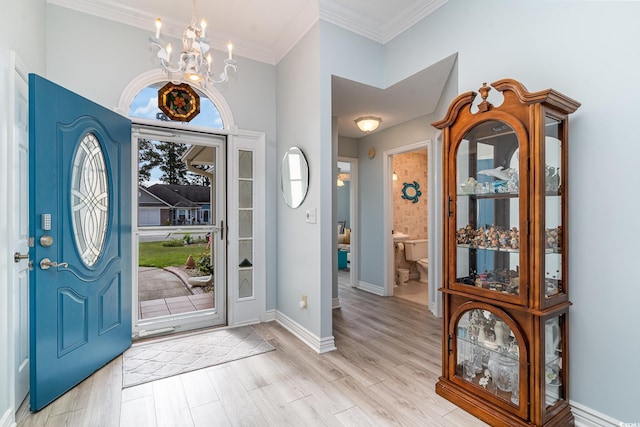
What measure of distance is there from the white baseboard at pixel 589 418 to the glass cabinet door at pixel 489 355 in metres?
0.37

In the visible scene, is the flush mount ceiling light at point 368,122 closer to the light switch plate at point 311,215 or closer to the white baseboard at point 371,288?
the light switch plate at point 311,215

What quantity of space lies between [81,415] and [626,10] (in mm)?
→ 3845

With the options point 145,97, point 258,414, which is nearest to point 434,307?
point 258,414

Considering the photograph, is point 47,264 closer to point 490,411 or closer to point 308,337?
point 308,337

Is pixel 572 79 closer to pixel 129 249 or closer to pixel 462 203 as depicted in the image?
pixel 462 203

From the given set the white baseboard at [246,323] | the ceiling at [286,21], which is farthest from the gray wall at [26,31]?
the white baseboard at [246,323]

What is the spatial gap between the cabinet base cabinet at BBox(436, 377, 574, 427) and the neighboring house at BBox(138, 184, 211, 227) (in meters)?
2.74

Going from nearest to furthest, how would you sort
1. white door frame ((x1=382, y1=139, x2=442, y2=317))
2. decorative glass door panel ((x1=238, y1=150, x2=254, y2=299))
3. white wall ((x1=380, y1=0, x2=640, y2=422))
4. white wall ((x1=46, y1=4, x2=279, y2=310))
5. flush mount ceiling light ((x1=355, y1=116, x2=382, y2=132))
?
white wall ((x1=380, y1=0, x2=640, y2=422)) < white wall ((x1=46, y1=4, x2=279, y2=310)) < decorative glass door panel ((x1=238, y1=150, x2=254, y2=299)) < white door frame ((x1=382, y1=139, x2=442, y2=317)) < flush mount ceiling light ((x1=355, y1=116, x2=382, y2=132))

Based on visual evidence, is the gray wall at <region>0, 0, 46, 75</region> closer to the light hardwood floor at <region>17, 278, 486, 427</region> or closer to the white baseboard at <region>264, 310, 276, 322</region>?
the light hardwood floor at <region>17, 278, 486, 427</region>

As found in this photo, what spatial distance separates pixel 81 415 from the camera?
1.95 metres

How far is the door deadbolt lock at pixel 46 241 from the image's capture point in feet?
6.53

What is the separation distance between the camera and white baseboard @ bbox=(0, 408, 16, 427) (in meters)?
1.70

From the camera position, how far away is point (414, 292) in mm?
5031

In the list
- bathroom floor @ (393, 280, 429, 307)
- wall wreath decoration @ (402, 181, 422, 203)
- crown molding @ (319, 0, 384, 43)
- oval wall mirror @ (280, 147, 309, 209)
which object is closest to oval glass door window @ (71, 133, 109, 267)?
oval wall mirror @ (280, 147, 309, 209)
